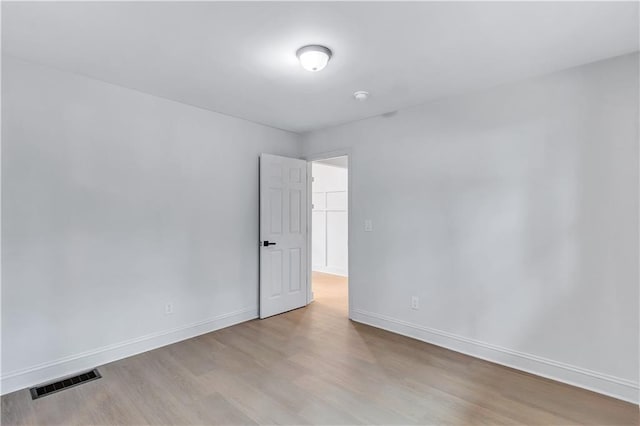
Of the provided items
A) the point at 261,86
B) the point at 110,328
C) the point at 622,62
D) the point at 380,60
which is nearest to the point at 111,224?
the point at 110,328

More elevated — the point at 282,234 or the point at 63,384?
the point at 282,234

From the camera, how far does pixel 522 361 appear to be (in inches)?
104

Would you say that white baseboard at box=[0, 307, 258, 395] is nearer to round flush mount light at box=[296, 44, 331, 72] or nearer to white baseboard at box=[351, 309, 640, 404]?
white baseboard at box=[351, 309, 640, 404]

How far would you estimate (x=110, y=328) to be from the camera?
2.76m

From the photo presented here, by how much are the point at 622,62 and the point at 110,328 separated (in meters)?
4.54

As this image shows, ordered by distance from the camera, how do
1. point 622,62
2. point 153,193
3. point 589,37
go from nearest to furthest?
1. point 589,37
2. point 622,62
3. point 153,193

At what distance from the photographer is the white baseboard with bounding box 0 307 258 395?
2305 millimetres

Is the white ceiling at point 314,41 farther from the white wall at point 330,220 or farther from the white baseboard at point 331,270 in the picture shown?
the white baseboard at point 331,270

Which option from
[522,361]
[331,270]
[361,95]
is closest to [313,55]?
[361,95]

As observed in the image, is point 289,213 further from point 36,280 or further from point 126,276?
point 36,280

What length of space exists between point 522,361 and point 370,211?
1.99m

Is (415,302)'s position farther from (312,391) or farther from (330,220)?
(330,220)

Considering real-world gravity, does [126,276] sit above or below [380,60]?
below

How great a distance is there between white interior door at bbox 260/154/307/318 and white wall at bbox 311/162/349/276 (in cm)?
218
